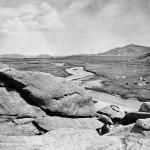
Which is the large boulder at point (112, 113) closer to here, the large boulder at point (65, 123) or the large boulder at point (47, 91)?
the large boulder at point (65, 123)

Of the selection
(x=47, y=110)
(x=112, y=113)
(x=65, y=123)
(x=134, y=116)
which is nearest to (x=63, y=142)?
(x=65, y=123)

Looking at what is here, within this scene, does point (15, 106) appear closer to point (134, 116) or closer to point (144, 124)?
point (134, 116)

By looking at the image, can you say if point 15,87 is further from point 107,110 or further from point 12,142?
point 107,110

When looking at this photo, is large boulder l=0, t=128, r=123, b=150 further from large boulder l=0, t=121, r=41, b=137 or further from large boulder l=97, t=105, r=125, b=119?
large boulder l=97, t=105, r=125, b=119

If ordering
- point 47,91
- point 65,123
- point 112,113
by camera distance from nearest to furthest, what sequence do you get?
point 65,123, point 47,91, point 112,113

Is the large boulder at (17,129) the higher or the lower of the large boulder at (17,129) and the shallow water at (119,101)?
the higher

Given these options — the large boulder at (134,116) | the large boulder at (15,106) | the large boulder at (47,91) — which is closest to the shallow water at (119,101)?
the large boulder at (134,116)
